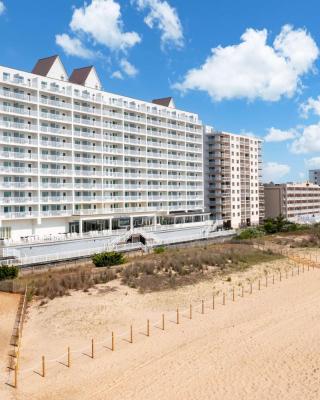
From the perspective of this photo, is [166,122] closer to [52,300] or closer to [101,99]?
[101,99]

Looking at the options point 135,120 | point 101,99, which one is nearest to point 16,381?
point 101,99

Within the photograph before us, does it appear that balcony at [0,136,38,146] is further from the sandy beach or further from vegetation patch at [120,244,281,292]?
the sandy beach

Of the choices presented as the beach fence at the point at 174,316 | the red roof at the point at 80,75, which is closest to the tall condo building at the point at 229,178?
the red roof at the point at 80,75

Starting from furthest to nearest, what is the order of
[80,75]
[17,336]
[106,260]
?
[80,75], [106,260], [17,336]

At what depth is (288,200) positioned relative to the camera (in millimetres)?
114875

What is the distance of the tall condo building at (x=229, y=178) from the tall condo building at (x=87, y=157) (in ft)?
33.0

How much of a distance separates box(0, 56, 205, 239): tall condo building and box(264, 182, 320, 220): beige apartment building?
39.1 meters

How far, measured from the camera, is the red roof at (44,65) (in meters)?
62.1

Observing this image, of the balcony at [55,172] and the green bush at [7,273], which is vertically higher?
the balcony at [55,172]

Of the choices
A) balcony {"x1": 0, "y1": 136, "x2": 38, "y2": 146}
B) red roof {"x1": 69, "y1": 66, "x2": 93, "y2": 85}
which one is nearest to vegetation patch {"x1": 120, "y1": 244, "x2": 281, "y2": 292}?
balcony {"x1": 0, "y1": 136, "x2": 38, "y2": 146}

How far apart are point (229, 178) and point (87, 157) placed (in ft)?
137

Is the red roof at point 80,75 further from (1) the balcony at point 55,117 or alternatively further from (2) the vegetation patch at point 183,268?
(2) the vegetation patch at point 183,268

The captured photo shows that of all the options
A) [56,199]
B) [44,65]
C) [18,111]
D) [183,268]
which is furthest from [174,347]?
[44,65]

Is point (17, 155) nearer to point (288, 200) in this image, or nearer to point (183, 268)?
point (183, 268)
